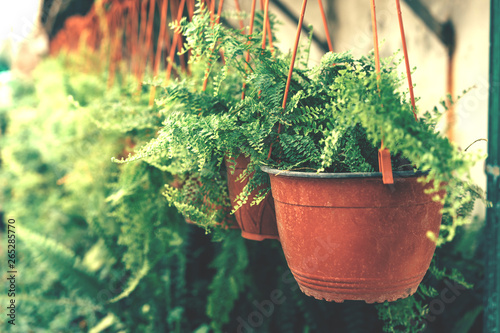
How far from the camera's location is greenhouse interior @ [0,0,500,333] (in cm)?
69

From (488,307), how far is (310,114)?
78cm

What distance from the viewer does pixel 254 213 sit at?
0.94 m

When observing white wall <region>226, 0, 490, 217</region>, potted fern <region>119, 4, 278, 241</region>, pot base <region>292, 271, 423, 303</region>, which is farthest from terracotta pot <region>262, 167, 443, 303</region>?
white wall <region>226, 0, 490, 217</region>

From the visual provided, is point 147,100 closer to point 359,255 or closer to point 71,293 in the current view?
point 359,255

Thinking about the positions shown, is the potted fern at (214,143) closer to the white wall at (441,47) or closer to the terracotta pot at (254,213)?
the terracotta pot at (254,213)

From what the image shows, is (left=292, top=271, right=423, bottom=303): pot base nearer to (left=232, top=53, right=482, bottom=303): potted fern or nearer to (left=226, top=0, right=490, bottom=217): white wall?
(left=232, top=53, right=482, bottom=303): potted fern

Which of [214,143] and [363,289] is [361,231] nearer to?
[363,289]

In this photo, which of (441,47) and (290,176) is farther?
(441,47)

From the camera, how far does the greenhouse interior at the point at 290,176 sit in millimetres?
688

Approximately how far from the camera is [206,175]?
39.6 inches

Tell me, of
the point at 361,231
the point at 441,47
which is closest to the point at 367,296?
the point at 361,231

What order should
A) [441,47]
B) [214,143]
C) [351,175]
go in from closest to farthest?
[351,175]
[214,143]
[441,47]

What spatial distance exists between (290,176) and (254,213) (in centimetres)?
23

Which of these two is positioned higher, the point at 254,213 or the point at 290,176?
the point at 290,176
